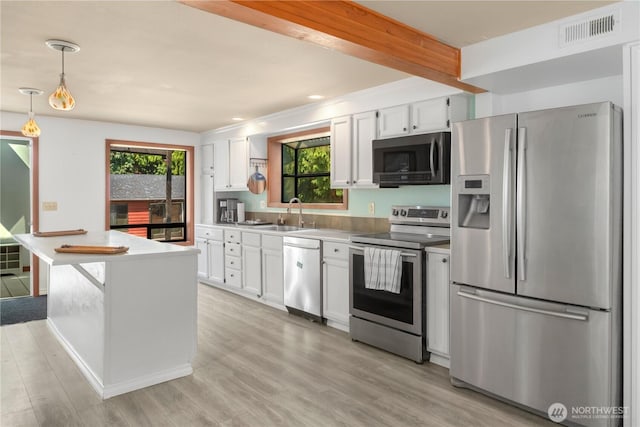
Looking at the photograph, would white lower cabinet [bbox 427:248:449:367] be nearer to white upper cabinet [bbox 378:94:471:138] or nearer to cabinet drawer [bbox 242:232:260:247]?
white upper cabinet [bbox 378:94:471:138]

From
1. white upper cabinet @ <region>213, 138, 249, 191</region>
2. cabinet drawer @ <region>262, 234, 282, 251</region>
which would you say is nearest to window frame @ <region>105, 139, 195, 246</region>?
white upper cabinet @ <region>213, 138, 249, 191</region>

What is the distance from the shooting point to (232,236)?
559cm

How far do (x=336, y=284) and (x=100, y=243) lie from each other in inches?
82.1

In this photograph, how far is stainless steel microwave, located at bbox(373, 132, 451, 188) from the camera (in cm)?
347

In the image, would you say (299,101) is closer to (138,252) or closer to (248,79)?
(248,79)

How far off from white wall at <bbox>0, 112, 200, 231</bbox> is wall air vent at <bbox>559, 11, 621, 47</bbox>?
18.4 ft

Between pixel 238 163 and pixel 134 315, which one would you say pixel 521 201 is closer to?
pixel 134 315

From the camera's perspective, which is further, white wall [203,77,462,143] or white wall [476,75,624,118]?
white wall [203,77,462,143]

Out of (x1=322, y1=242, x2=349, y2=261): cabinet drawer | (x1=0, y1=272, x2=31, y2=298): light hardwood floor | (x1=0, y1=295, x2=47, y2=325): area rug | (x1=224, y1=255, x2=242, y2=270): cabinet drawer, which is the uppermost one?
(x1=322, y1=242, x2=349, y2=261): cabinet drawer

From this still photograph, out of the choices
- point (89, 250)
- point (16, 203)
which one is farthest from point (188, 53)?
point (16, 203)

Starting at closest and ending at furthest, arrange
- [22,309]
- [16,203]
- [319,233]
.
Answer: [319,233]
[22,309]
[16,203]

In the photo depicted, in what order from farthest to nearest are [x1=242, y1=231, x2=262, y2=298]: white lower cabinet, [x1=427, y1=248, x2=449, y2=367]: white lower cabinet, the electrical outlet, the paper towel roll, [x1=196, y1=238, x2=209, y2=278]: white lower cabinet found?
the paper towel roll, [x1=196, y1=238, x2=209, y2=278]: white lower cabinet, the electrical outlet, [x1=242, y1=231, x2=262, y2=298]: white lower cabinet, [x1=427, y1=248, x2=449, y2=367]: white lower cabinet

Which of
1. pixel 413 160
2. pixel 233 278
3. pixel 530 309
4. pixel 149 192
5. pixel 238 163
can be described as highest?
pixel 238 163

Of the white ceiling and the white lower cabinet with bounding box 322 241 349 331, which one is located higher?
the white ceiling
